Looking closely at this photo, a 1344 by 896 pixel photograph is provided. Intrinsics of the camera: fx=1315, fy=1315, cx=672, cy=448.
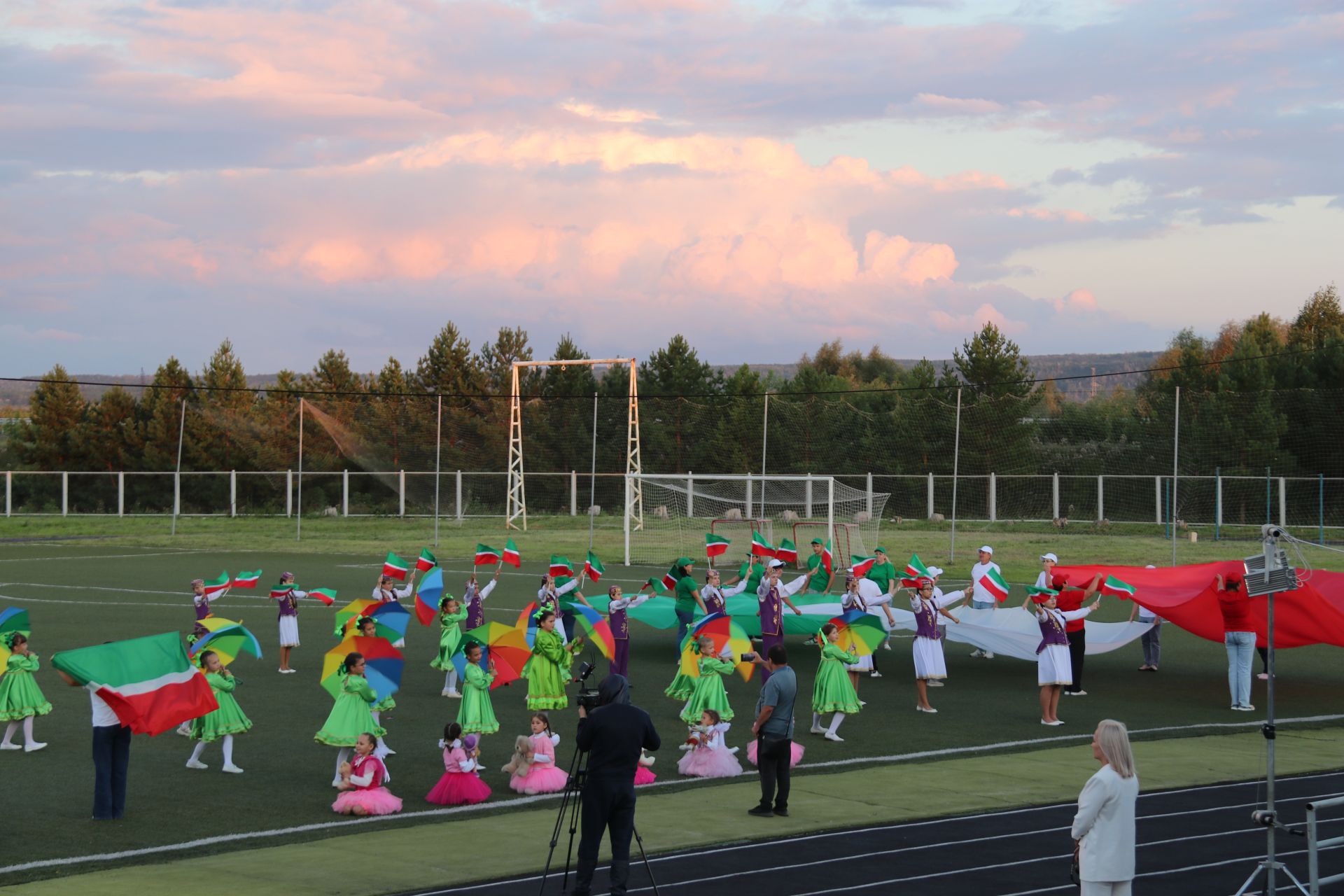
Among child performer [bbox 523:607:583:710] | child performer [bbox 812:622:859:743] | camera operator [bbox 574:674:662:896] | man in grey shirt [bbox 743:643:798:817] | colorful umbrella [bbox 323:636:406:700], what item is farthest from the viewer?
child performer [bbox 812:622:859:743]

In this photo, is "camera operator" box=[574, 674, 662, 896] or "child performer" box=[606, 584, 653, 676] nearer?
"camera operator" box=[574, 674, 662, 896]

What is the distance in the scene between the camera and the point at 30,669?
14531 millimetres

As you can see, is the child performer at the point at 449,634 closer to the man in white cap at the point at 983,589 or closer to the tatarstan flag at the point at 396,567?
the tatarstan flag at the point at 396,567

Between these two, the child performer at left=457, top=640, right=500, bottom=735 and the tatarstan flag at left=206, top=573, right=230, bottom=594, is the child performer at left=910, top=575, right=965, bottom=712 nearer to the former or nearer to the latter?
the child performer at left=457, top=640, right=500, bottom=735

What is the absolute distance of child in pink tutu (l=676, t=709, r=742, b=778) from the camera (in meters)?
13.9

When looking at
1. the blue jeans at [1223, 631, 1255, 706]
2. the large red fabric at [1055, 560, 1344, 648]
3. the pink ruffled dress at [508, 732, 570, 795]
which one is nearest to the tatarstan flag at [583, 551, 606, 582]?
the large red fabric at [1055, 560, 1344, 648]

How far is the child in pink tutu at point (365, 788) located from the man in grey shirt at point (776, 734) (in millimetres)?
3426

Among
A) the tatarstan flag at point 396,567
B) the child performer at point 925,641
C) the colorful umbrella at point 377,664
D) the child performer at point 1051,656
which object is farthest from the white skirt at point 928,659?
the tatarstan flag at point 396,567

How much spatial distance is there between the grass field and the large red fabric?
105 cm

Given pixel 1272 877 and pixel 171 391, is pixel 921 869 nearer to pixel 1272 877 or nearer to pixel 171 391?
pixel 1272 877

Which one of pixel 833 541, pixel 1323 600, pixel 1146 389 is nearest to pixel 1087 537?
pixel 833 541

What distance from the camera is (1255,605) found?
18.0 meters

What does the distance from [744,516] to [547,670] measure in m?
25.1

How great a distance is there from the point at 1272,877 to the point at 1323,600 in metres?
10.8
